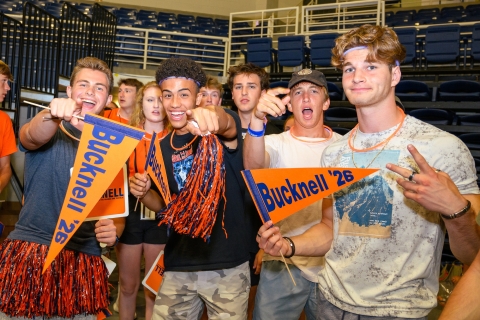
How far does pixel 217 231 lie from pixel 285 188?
1.87 ft

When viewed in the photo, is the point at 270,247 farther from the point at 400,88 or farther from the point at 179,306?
the point at 400,88

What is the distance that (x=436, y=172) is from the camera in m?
1.49

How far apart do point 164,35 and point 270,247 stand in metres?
11.0

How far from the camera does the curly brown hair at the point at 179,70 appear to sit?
2322 millimetres

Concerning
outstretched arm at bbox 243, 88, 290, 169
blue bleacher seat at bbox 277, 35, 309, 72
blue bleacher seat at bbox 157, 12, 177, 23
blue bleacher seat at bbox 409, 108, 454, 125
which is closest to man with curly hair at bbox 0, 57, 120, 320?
outstretched arm at bbox 243, 88, 290, 169

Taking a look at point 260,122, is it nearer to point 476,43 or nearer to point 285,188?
point 285,188

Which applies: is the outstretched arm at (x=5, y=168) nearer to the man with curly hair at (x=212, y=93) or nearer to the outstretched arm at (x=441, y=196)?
the man with curly hair at (x=212, y=93)

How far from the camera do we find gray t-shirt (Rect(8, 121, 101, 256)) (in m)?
2.08

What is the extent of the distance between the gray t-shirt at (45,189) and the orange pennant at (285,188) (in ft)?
3.03

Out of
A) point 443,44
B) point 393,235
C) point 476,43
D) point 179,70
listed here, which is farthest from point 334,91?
point 393,235

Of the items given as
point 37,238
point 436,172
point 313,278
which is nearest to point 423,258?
point 436,172

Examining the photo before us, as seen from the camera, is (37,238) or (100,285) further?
(100,285)

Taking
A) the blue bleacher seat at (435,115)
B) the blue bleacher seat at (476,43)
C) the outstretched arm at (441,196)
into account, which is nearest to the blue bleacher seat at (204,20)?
the blue bleacher seat at (476,43)

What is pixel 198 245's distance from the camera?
2.28 meters
